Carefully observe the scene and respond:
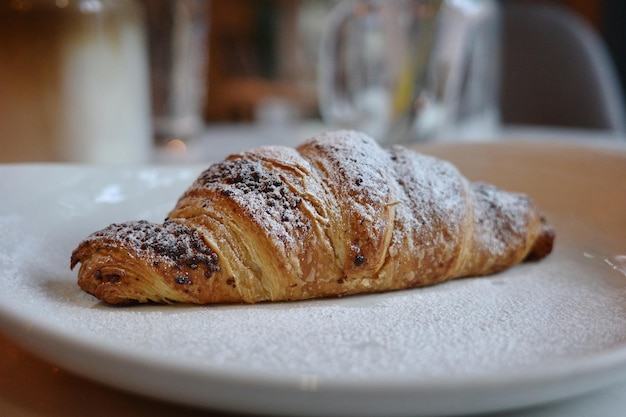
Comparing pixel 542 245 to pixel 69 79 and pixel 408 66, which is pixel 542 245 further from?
pixel 408 66

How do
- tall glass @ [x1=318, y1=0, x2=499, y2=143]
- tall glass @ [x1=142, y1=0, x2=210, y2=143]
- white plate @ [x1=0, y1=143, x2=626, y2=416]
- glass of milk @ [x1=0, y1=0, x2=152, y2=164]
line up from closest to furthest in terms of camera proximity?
white plate @ [x1=0, y1=143, x2=626, y2=416], glass of milk @ [x1=0, y1=0, x2=152, y2=164], tall glass @ [x1=142, y1=0, x2=210, y2=143], tall glass @ [x1=318, y1=0, x2=499, y2=143]

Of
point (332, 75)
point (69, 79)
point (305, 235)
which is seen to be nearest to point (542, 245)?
point (305, 235)

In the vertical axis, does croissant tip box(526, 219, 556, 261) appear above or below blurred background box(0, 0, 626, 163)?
below

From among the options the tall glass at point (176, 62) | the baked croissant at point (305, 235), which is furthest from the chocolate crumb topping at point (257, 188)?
the tall glass at point (176, 62)

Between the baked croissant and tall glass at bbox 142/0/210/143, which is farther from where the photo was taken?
tall glass at bbox 142/0/210/143

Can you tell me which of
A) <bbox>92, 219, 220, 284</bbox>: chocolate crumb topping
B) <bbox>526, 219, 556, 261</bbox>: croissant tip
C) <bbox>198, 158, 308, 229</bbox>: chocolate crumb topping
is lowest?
<bbox>526, 219, 556, 261</bbox>: croissant tip

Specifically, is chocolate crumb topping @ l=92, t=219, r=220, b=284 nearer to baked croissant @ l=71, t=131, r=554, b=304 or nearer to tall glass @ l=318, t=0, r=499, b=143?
baked croissant @ l=71, t=131, r=554, b=304

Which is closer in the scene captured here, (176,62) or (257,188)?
(257,188)

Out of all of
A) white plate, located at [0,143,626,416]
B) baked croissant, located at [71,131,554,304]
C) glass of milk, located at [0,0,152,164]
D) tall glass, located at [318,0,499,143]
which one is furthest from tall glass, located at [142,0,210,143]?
baked croissant, located at [71,131,554,304]
